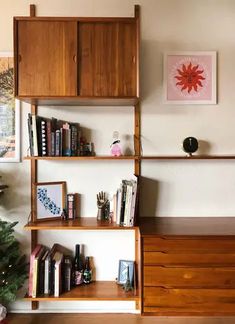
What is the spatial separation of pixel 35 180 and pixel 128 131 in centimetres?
77

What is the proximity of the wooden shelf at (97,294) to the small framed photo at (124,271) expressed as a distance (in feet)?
0.17

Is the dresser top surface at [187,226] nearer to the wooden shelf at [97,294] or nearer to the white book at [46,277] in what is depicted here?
the wooden shelf at [97,294]

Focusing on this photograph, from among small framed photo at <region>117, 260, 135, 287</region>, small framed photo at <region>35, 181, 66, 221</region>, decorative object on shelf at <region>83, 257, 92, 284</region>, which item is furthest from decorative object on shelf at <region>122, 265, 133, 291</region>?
small framed photo at <region>35, 181, 66, 221</region>

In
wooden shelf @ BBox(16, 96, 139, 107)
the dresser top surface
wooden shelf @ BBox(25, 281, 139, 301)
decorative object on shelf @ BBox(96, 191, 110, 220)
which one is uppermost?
wooden shelf @ BBox(16, 96, 139, 107)

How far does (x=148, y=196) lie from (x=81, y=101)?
83 cm

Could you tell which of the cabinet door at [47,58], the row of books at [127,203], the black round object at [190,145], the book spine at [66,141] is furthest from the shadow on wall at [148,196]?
the cabinet door at [47,58]

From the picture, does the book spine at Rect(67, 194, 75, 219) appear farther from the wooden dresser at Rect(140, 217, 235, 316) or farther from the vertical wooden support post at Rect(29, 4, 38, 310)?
the wooden dresser at Rect(140, 217, 235, 316)

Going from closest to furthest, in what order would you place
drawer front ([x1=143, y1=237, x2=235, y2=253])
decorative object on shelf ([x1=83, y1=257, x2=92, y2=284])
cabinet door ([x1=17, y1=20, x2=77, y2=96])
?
1. drawer front ([x1=143, y1=237, x2=235, y2=253])
2. cabinet door ([x1=17, y1=20, x2=77, y2=96])
3. decorative object on shelf ([x1=83, y1=257, x2=92, y2=284])

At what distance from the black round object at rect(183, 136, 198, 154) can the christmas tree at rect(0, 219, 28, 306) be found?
127 cm

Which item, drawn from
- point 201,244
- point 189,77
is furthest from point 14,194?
point 189,77

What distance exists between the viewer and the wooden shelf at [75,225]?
2088 mm

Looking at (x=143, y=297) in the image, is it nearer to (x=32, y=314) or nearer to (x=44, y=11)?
(x=32, y=314)

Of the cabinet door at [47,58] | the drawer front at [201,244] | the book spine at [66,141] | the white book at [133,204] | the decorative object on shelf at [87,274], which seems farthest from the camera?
the decorative object on shelf at [87,274]

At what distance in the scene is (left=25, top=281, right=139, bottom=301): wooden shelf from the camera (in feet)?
6.96
